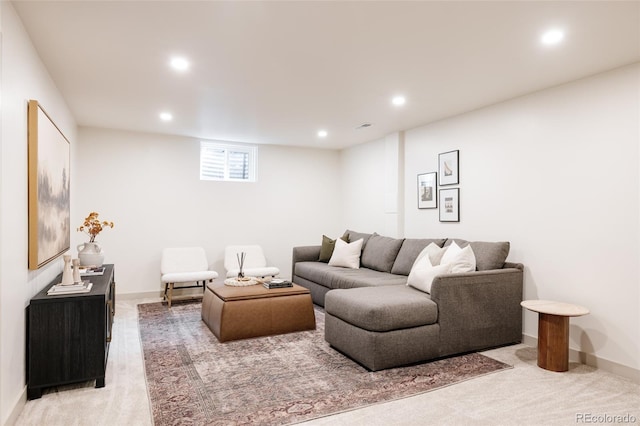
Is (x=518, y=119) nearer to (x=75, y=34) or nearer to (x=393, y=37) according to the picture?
(x=393, y=37)

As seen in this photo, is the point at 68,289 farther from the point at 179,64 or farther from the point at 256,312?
the point at 179,64

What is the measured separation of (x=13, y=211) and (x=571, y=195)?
422cm

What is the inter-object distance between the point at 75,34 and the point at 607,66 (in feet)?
13.2

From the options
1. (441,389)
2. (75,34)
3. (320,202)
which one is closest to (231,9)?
(75,34)

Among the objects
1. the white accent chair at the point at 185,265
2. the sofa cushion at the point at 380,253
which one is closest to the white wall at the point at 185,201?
the white accent chair at the point at 185,265

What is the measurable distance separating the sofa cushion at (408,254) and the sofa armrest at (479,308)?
1000 mm

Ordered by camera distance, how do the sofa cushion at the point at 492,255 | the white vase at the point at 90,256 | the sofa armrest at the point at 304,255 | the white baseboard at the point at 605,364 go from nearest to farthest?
1. the white baseboard at the point at 605,364
2. the sofa cushion at the point at 492,255
3. the white vase at the point at 90,256
4. the sofa armrest at the point at 304,255

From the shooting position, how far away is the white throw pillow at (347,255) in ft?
18.1

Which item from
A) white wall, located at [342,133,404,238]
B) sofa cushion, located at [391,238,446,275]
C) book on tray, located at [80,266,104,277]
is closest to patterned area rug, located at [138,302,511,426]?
book on tray, located at [80,266,104,277]

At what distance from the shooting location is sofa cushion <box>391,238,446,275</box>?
471 cm

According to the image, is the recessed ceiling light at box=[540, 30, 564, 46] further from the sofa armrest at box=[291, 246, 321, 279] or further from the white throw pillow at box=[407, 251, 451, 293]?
the sofa armrest at box=[291, 246, 321, 279]

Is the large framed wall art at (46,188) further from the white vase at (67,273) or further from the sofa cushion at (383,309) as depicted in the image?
the sofa cushion at (383,309)

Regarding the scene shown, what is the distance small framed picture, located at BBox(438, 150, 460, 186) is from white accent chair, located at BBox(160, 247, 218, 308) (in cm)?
336

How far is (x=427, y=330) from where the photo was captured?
128 inches
